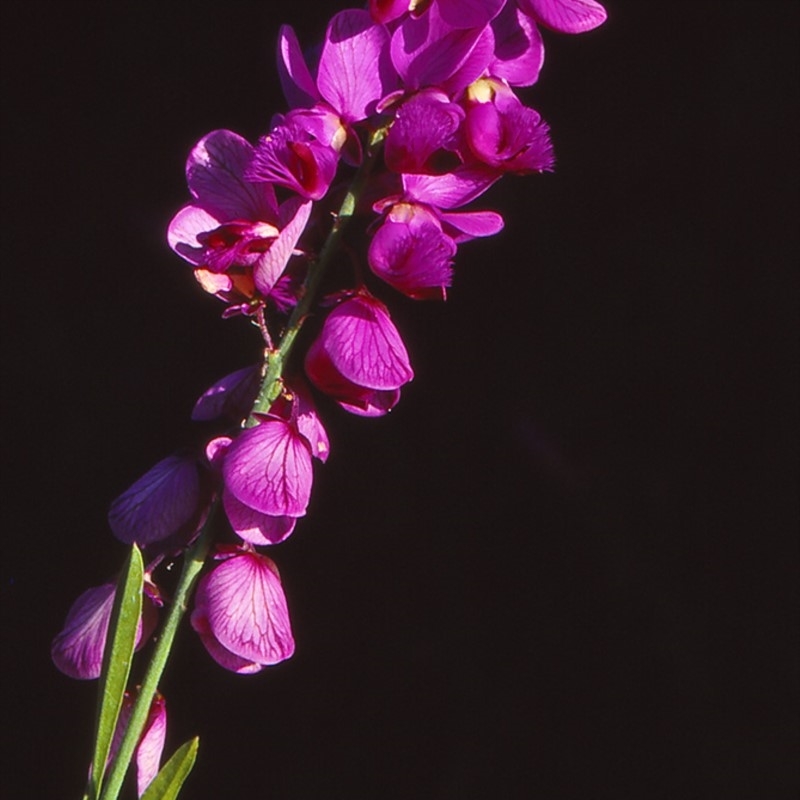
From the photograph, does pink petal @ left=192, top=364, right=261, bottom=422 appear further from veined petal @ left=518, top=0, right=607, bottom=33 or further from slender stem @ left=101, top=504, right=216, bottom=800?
veined petal @ left=518, top=0, right=607, bottom=33

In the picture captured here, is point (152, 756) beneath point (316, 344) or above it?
beneath

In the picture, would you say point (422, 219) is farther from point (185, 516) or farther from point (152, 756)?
point (152, 756)

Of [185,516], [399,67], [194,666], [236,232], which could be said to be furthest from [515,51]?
[194,666]

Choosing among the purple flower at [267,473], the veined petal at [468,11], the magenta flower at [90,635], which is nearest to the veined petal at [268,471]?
the purple flower at [267,473]

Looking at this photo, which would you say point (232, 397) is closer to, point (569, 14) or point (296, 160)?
point (296, 160)

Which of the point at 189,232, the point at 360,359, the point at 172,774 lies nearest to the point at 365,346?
the point at 360,359

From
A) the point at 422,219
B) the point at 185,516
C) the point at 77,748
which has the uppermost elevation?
the point at 422,219
